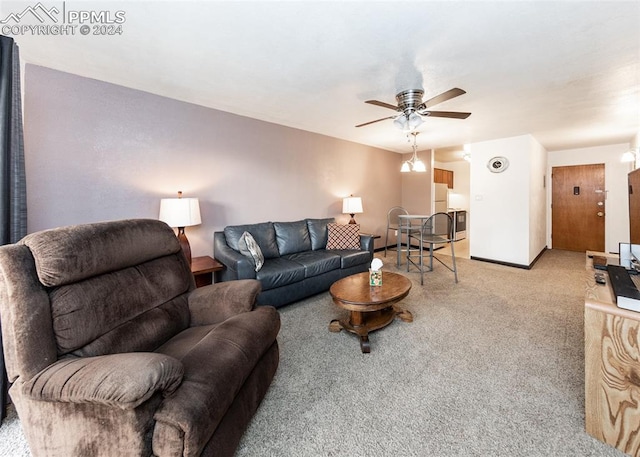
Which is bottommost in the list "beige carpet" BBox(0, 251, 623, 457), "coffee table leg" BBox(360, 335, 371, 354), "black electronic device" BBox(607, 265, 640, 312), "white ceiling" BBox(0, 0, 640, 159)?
"beige carpet" BBox(0, 251, 623, 457)

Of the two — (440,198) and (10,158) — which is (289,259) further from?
(440,198)

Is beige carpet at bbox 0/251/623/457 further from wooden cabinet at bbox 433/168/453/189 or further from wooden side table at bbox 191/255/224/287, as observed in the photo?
wooden cabinet at bbox 433/168/453/189

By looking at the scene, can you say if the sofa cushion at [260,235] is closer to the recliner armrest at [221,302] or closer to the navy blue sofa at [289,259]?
the navy blue sofa at [289,259]

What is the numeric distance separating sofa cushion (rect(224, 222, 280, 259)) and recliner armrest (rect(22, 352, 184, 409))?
80.7 inches

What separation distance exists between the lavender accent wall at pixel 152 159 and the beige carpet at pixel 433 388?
5.26 feet

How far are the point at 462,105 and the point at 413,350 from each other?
2685mm

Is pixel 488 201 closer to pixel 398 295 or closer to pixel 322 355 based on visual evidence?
pixel 398 295

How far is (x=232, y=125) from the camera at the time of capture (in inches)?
130

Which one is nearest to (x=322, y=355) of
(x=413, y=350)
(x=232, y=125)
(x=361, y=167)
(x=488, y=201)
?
(x=413, y=350)

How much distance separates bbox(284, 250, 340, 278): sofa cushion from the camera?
9.80 ft

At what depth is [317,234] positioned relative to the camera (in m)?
3.85

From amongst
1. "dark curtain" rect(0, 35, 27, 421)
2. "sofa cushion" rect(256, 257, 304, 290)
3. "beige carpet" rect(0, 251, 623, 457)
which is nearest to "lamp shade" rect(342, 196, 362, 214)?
"sofa cushion" rect(256, 257, 304, 290)

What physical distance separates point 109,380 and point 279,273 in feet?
6.20

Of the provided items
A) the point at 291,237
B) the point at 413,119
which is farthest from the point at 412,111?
the point at 291,237
